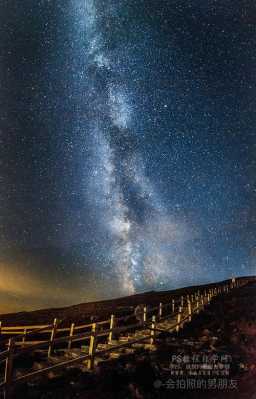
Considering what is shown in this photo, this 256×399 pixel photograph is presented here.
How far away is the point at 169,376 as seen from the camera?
30.6ft

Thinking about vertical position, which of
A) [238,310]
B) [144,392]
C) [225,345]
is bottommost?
[144,392]

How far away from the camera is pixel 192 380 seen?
914 centimetres

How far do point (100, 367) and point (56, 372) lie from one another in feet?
4.03

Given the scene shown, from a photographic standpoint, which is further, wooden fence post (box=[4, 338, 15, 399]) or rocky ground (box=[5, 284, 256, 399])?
rocky ground (box=[5, 284, 256, 399])

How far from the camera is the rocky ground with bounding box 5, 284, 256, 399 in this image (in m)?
8.03

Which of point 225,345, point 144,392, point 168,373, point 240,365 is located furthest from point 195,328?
point 144,392

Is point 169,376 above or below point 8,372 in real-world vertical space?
below

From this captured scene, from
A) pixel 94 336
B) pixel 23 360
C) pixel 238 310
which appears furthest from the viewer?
pixel 238 310

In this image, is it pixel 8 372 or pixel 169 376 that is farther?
pixel 169 376

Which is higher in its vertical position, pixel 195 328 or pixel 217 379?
pixel 195 328

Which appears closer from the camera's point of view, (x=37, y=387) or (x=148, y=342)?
(x=37, y=387)

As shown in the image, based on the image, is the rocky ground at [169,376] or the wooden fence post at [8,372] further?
the rocky ground at [169,376]

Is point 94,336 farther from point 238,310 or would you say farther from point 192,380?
point 238,310

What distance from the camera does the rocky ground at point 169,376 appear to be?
8.03 m
